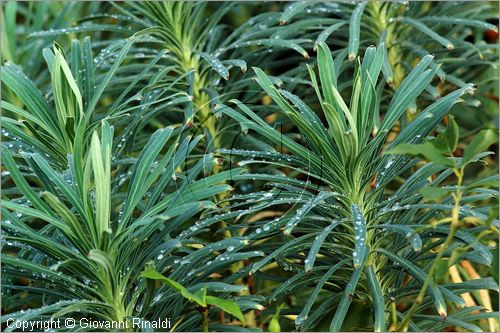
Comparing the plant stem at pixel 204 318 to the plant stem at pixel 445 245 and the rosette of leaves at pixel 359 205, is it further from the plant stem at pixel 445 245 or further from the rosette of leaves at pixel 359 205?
the plant stem at pixel 445 245

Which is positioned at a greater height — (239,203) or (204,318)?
(239,203)

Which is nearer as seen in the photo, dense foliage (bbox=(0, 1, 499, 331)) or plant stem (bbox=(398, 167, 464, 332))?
plant stem (bbox=(398, 167, 464, 332))

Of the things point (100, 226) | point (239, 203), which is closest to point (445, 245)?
point (239, 203)

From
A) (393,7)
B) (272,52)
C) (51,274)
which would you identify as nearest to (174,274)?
(51,274)

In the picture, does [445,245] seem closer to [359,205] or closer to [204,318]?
[359,205]

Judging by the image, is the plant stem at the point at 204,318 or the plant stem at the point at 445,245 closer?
the plant stem at the point at 445,245

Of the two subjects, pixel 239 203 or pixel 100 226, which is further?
pixel 239 203

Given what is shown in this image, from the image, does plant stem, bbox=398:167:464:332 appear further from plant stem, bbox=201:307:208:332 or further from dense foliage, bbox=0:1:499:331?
plant stem, bbox=201:307:208:332

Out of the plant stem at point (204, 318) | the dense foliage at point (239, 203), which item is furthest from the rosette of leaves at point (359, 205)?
the plant stem at point (204, 318)

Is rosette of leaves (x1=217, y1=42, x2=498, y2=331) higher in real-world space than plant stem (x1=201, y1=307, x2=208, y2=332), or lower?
higher

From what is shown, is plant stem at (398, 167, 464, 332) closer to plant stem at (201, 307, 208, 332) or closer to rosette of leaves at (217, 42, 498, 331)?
rosette of leaves at (217, 42, 498, 331)

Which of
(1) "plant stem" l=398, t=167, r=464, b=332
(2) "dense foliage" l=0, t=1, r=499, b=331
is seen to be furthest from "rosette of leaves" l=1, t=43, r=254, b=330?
(1) "plant stem" l=398, t=167, r=464, b=332

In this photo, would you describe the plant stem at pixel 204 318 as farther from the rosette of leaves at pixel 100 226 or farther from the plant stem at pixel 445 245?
the plant stem at pixel 445 245

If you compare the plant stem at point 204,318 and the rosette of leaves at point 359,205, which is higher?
the rosette of leaves at point 359,205
